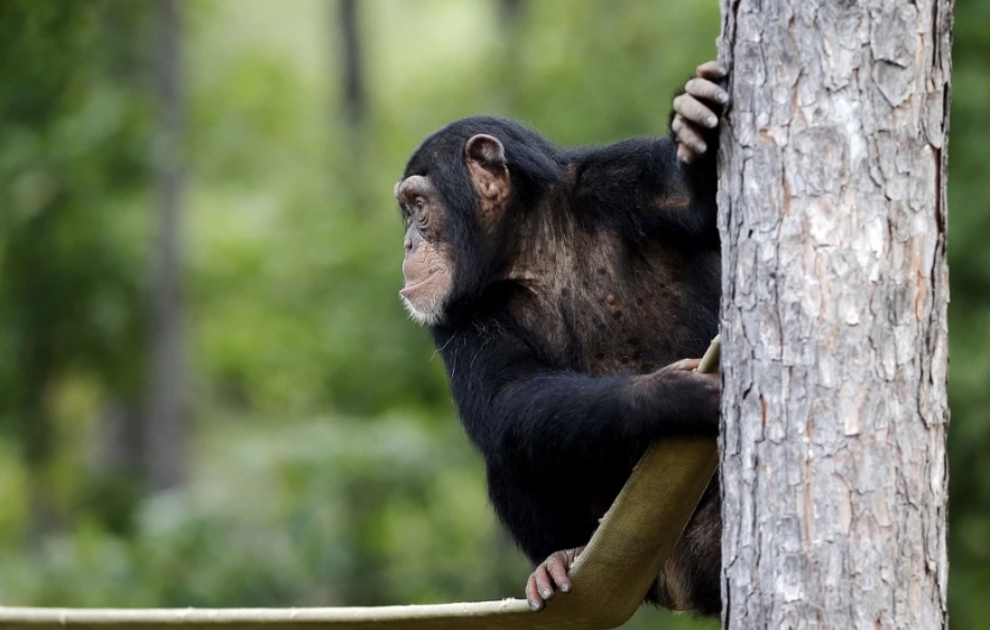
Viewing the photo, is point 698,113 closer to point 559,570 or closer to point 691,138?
point 691,138

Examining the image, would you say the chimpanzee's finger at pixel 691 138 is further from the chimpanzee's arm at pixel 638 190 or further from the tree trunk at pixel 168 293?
the tree trunk at pixel 168 293

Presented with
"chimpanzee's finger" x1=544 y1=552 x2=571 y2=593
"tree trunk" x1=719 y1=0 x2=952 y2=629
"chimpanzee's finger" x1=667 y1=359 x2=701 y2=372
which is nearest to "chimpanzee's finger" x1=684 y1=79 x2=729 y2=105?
"tree trunk" x1=719 y1=0 x2=952 y2=629

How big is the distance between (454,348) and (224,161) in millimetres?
16665

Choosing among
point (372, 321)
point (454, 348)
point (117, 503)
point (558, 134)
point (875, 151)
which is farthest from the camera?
point (117, 503)

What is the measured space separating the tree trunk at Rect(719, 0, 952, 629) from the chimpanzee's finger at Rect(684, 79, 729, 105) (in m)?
0.17

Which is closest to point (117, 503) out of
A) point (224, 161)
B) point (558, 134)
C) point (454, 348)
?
point (224, 161)

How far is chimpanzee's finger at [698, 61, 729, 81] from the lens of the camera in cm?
293

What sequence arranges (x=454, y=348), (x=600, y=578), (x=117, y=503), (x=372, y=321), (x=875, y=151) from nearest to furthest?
(x=875, y=151), (x=600, y=578), (x=454, y=348), (x=372, y=321), (x=117, y=503)

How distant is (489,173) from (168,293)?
10.1 meters

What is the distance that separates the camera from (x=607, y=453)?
11.8 feet

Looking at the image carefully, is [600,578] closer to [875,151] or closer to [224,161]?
[875,151]

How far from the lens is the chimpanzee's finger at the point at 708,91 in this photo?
9.51ft

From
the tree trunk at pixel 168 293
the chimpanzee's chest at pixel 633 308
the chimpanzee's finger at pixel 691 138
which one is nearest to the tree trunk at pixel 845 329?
the chimpanzee's finger at pixel 691 138

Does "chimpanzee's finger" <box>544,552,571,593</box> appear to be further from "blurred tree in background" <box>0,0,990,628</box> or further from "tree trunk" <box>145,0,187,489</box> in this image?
"tree trunk" <box>145,0,187,489</box>
